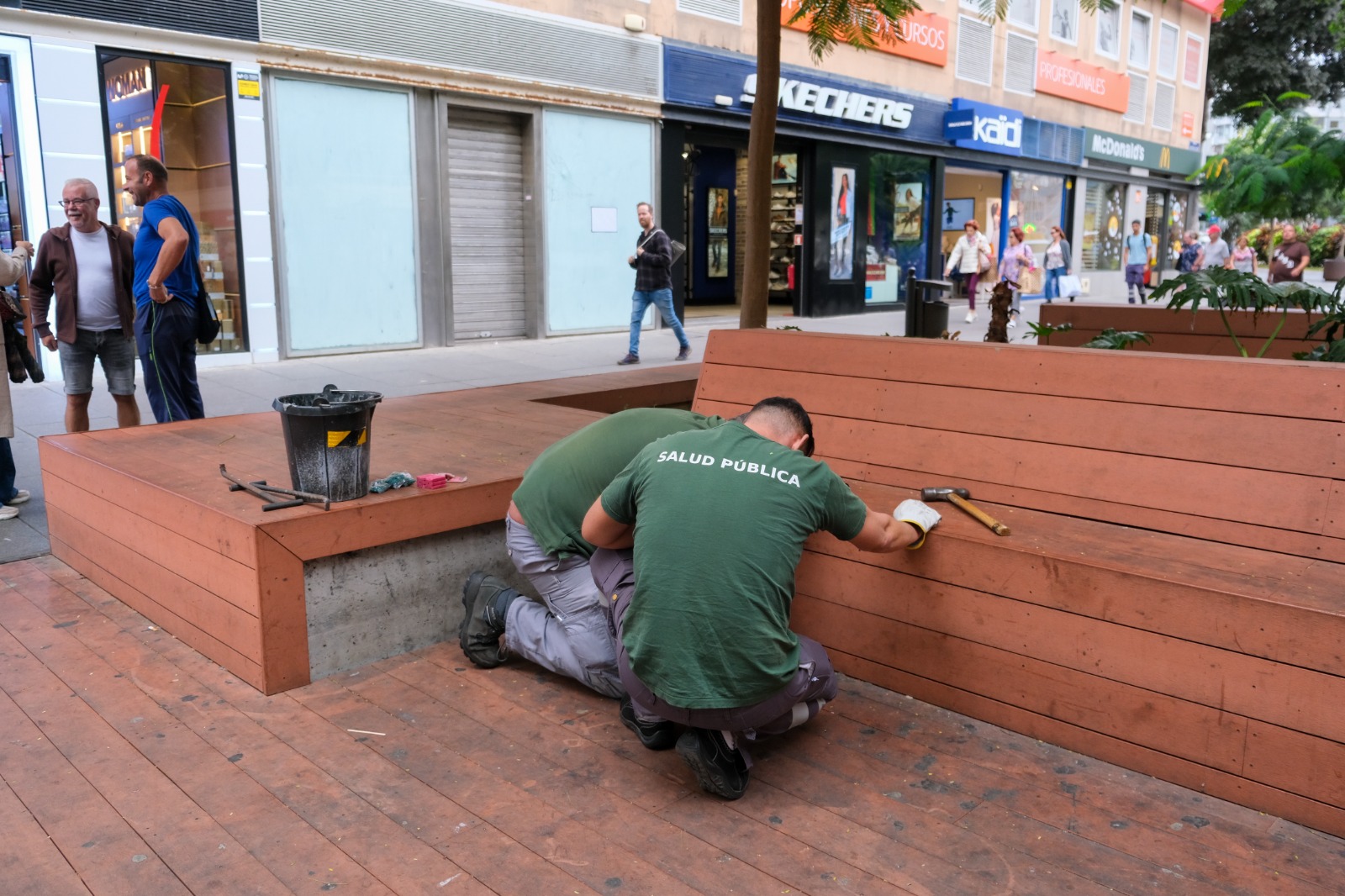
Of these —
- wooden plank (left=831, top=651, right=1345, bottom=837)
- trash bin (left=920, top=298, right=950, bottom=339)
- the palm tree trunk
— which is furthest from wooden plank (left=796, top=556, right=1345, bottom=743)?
trash bin (left=920, top=298, right=950, bottom=339)

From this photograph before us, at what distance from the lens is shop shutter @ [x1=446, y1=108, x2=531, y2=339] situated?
1358 cm

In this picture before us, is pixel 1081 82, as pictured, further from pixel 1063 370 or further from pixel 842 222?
pixel 1063 370

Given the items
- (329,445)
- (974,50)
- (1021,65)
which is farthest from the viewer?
(1021,65)

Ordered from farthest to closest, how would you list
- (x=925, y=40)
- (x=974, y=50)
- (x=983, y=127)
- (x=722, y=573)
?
(x=974, y=50) → (x=983, y=127) → (x=925, y=40) → (x=722, y=573)

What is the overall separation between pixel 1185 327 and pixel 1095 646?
5.43m

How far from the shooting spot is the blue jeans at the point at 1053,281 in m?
20.8

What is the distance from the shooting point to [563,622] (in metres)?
3.86

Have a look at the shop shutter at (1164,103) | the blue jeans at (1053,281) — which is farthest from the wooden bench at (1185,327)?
the shop shutter at (1164,103)

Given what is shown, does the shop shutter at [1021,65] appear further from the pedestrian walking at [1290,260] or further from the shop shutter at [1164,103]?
the pedestrian walking at [1290,260]

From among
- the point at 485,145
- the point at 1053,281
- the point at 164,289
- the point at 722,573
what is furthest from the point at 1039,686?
the point at 1053,281

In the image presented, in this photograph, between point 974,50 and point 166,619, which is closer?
point 166,619

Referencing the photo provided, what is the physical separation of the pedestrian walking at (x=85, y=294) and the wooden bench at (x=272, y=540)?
1.31 metres

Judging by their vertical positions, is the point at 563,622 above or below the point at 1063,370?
below

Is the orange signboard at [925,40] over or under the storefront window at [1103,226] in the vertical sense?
over
